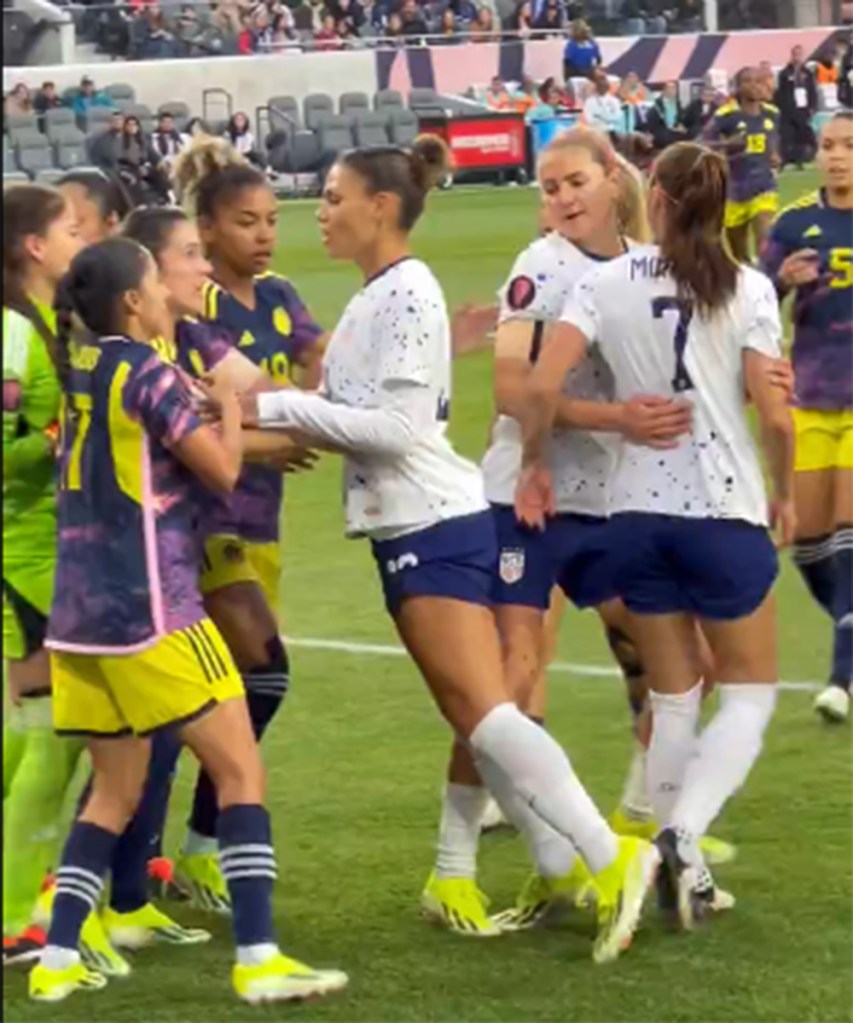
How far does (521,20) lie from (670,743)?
19.8 metres

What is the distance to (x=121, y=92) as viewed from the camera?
116 ft

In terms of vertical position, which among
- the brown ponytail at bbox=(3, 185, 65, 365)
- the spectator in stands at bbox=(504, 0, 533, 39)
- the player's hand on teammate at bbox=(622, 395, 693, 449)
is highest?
the spectator in stands at bbox=(504, 0, 533, 39)

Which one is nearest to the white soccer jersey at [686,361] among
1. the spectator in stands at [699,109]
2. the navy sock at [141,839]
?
the navy sock at [141,839]

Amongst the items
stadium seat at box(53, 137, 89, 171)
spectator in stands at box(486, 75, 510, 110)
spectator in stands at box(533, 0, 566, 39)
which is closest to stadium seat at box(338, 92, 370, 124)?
spectator in stands at box(486, 75, 510, 110)

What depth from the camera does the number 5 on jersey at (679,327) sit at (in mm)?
5262

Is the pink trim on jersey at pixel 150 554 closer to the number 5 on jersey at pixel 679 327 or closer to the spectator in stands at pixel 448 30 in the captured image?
the number 5 on jersey at pixel 679 327

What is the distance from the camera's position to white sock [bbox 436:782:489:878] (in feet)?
17.8

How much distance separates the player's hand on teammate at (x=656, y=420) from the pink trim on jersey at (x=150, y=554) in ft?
3.71

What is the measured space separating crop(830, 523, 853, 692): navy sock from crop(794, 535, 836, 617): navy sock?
0.15 feet

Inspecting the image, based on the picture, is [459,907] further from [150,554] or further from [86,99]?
[86,99]

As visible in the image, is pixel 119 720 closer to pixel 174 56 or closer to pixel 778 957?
pixel 778 957

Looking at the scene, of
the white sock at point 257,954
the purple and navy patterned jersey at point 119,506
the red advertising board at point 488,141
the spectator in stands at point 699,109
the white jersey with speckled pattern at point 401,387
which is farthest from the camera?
A: the red advertising board at point 488,141

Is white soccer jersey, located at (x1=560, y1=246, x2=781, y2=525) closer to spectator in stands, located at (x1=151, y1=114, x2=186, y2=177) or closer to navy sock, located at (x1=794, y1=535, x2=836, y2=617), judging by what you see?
navy sock, located at (x1=794, y1=535, x2=836, y2=617)

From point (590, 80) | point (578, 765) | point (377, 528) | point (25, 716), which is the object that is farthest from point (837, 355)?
point (590, 80)
